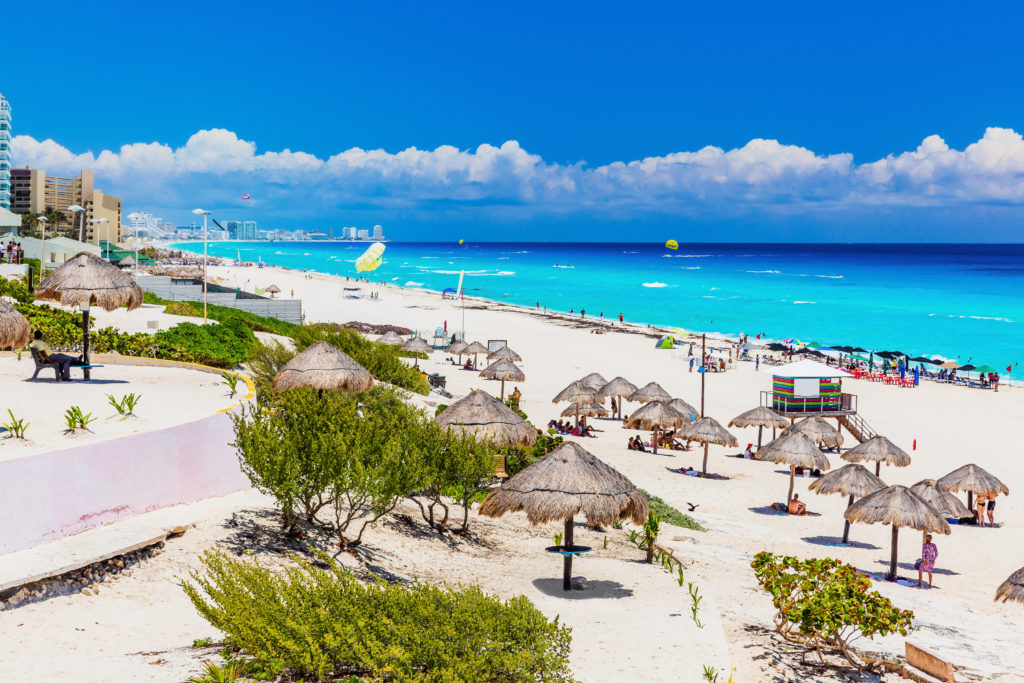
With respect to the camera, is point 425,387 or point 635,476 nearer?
point 635,476

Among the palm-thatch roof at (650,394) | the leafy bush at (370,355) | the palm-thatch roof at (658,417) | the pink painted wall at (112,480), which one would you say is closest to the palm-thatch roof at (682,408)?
the palm-thatch roof at (658,417)

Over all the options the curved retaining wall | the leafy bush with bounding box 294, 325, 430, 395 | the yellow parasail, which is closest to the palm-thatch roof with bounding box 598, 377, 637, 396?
the leafy bush with bounding box 294, 325, 430, 395

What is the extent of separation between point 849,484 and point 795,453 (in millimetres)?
2867

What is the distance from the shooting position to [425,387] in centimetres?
2486

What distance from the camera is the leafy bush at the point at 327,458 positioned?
956cm

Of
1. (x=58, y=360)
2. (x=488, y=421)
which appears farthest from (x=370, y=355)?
(x=488, y=421)

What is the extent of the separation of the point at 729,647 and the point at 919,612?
423 cm

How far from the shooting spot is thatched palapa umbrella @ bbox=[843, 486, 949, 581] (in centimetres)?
1311

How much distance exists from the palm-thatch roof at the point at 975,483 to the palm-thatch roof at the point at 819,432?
5239mm

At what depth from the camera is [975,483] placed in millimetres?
16000

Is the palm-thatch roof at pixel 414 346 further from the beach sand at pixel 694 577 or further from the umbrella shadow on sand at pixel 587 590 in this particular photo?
the umbrella shadow on sand at pixel 587 590

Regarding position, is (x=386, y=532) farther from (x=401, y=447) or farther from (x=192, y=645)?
(x=192, y=645)

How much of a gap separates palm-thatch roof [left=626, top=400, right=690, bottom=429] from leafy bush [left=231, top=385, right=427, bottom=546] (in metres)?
11.5

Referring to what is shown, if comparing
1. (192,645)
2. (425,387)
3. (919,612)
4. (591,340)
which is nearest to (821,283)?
(591,340)
